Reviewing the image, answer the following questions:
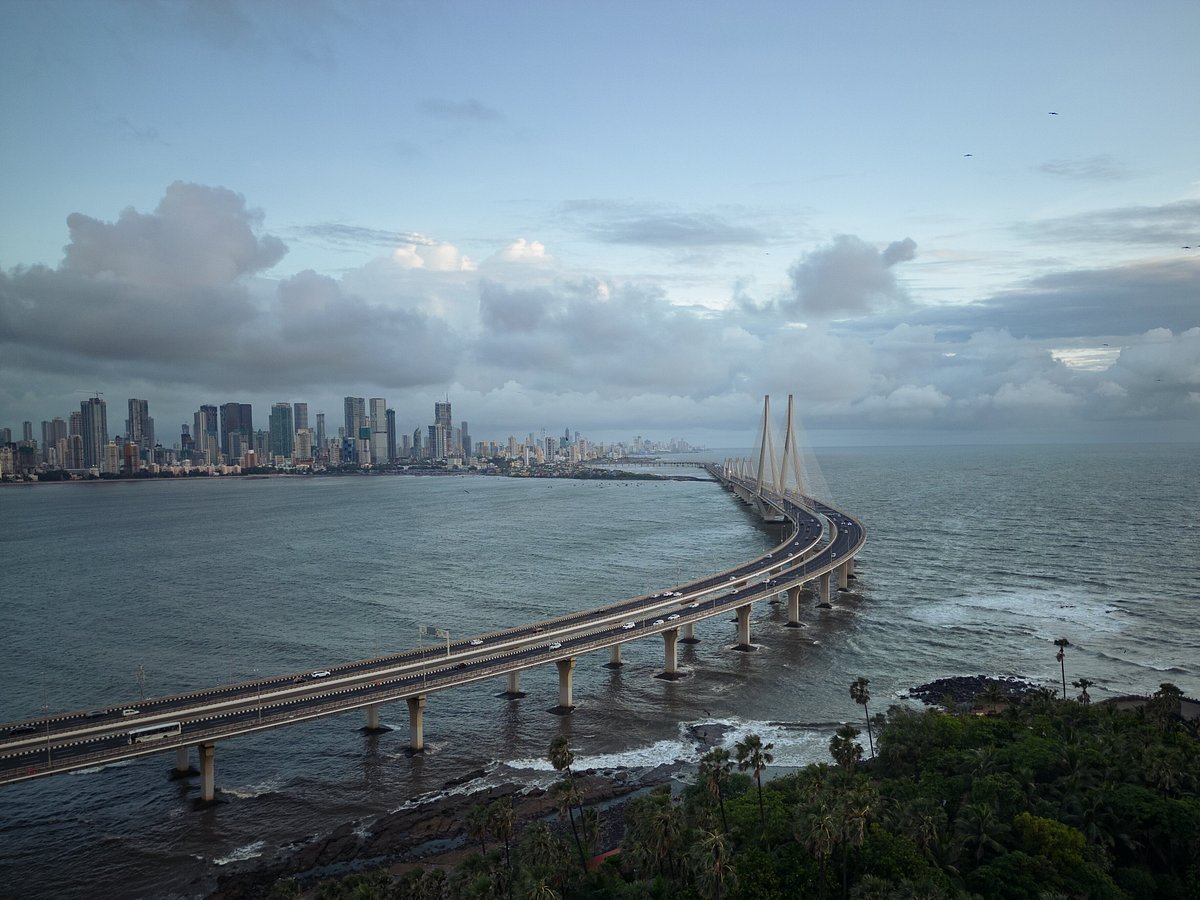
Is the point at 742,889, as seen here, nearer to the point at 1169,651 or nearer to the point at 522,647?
the point at 522,647

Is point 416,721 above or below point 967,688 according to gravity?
above

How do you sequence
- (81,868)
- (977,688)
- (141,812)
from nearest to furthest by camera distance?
1. (81,868)
2. (141,812)
3. (977,688)

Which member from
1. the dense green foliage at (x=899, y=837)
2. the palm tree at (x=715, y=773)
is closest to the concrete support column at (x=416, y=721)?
the dense green foliage at (x=899, y=837)

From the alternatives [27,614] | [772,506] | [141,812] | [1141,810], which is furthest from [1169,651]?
[27,614]

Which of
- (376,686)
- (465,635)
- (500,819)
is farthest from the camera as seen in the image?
(465,635)

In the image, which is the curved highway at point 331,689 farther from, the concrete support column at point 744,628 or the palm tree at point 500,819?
the palm tree at point 500,819

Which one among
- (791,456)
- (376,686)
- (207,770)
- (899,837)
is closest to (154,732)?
(207,770)

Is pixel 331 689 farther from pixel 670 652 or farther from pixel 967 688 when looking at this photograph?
pixel 967 688

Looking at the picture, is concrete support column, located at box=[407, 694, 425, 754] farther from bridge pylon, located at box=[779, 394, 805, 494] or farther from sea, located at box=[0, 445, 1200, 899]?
bridge pylon, located at box=[779, 394, 805, 494]
